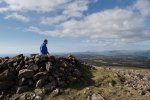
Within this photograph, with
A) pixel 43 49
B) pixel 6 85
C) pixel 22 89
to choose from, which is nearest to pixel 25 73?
pixel 22 89

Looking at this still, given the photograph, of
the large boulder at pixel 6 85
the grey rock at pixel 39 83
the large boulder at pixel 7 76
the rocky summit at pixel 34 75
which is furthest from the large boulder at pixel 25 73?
the grey rock at pixel 39 83

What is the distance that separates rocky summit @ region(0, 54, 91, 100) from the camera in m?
24.3

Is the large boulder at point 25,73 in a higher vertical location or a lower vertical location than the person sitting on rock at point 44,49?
lower

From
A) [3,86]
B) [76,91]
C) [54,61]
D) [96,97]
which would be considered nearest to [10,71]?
[3,86]

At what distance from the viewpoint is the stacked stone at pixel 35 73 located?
2459cm

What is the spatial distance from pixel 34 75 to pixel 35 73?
0.64 metres

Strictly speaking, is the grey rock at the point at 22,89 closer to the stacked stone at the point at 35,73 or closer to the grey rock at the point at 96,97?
the stacked stone at the point at 35,73

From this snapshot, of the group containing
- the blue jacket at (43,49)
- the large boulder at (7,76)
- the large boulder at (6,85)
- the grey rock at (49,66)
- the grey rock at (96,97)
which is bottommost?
the grey rock at (96,97)

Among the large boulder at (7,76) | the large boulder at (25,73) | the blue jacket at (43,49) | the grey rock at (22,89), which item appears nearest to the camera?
the grey rock at (22,89)

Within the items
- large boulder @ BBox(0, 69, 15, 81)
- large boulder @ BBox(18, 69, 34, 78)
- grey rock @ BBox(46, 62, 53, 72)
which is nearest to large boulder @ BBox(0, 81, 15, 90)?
large boulder @ BBox(0, 69, 15, 81)

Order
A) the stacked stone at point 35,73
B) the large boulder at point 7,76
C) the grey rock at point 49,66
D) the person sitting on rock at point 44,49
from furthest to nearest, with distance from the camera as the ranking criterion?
the person sitting on rock at point 44,49
the grey rock at point 49,66
the large boulder at point 7,76
the stacked stone at point 35,73

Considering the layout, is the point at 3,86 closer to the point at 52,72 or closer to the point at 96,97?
the point at 52,72

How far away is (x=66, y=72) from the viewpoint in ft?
87.5

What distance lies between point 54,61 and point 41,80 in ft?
12.9
